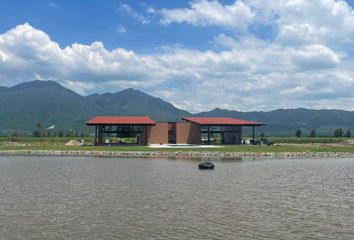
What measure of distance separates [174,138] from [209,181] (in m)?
92.4

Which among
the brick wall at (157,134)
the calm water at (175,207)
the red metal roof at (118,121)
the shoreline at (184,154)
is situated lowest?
the calm water at (175,207)

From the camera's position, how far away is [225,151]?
112250mm

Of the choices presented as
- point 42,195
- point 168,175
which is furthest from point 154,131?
point 42,195

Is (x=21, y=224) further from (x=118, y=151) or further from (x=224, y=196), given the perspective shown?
(x=118, y=151)

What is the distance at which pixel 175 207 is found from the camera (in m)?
34.2

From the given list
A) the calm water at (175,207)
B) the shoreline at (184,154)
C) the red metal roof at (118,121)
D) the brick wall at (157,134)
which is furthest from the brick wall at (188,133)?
the calm water at (175,207)

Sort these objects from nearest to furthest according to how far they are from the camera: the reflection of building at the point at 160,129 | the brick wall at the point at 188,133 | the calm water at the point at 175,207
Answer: the calm water at the point at 175,207, the reflection of building at the point at 160,129, the brick wall at the point at 188,133

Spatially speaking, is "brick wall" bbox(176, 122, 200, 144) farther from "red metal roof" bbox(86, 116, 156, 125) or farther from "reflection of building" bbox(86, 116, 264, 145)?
"red metal roof" bbox(86, 116, 156, 125)

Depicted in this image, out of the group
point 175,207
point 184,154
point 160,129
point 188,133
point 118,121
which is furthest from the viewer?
point 188,133

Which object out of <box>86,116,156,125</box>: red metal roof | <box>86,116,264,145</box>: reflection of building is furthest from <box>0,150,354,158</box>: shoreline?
<box>86,116,264,145</box>: reflection of building

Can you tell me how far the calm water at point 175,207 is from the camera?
85.5 feet

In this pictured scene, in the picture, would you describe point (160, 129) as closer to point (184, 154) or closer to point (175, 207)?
point (184, 154)

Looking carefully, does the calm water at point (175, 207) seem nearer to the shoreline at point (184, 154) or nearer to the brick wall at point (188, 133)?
the shoreline at point (184, 154)

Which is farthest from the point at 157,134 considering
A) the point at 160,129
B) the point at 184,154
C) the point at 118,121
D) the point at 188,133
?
the point at 184,154
